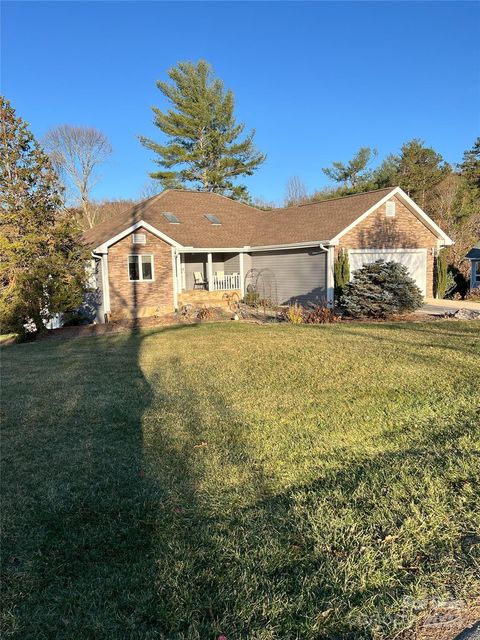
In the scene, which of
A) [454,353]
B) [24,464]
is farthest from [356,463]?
[454,353]

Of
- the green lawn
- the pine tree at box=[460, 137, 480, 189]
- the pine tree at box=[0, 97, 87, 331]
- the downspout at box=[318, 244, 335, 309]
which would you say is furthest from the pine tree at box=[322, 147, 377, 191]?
the green lawn

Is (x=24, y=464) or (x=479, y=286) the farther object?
(x=479, y=286)

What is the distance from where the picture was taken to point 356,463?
3973 mm

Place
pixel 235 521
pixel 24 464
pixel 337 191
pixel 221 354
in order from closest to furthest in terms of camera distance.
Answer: pixel 235 521 → pixel 24 464 → pixel 221 354 → pixel 337 191

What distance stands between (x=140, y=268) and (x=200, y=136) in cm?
1937

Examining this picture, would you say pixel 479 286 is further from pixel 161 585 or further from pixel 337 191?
pixel 161 585

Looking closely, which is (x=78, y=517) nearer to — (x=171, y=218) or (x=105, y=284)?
(x=105, y=284)

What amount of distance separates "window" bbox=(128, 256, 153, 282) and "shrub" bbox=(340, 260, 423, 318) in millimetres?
8019

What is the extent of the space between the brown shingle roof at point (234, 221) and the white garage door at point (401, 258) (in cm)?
168

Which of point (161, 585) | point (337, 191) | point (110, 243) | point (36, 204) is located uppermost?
point (337, 191)

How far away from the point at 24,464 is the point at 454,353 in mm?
7008

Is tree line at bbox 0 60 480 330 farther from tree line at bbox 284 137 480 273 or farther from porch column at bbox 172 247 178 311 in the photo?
porch column at bbox 172 247 178 311

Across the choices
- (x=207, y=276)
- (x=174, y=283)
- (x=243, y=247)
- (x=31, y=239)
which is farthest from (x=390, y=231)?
(x=31, y=239)

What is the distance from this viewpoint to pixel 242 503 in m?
3.37
